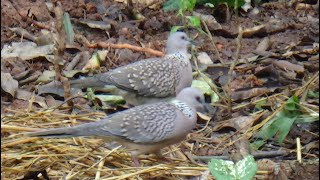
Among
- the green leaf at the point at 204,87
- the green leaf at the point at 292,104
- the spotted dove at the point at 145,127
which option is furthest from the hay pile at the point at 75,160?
the green leaf at the point at 204,87

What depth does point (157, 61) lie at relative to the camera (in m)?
6.12

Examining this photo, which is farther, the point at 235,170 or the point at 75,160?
the point at 75,160

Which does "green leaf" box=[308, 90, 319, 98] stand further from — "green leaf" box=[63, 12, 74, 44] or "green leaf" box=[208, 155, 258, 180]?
"green leaf" box=[63, 12, 74, 44]

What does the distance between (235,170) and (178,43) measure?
2.46 meters

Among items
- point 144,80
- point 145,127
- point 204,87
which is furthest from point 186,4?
point 145,127

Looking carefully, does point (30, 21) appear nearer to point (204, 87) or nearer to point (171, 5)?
point (171, 5)

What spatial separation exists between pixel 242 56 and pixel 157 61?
4.01ft

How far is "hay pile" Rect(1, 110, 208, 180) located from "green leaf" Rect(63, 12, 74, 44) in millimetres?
1522

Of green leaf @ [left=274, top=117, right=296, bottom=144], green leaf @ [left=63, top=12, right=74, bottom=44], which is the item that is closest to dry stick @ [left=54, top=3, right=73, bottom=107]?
green leaf @ [left=63, top=12, right=74, bottom=44]

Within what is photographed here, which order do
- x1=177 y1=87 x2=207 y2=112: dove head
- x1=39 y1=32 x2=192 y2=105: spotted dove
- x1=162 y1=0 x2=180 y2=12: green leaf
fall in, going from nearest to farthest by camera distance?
1. x1=177 y1=87 x2=207 y2=112: dove head
2. x1=39 y1=32 x2=192 y2=105: spotted dove
3. x1=162 y1=0 x2=180 y2=12: green leaf

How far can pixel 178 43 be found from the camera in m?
6.50

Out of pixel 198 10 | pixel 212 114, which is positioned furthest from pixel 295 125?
pixel 198 10

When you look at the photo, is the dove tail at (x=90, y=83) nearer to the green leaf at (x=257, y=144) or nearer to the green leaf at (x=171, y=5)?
the green leaf at (x=257, y=144)

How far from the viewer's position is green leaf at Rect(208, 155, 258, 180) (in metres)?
4.13
